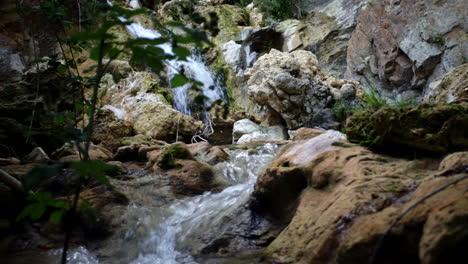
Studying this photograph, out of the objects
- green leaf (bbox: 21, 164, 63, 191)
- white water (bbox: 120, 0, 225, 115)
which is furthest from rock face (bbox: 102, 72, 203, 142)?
green leaf (bbox: 21, 164, 63, 191)

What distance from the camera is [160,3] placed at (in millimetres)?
18188

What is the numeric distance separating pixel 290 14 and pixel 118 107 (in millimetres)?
9919

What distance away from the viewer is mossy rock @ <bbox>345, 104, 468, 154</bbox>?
2.48 m

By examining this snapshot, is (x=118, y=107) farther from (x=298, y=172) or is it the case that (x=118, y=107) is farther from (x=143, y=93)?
(x=298, y=172)

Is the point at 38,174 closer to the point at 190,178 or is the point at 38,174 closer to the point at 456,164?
the point at 456,164

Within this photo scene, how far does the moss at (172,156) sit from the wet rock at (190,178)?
0.09 meters

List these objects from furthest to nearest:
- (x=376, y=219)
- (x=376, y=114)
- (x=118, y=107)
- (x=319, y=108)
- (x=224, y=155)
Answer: (x=118, y=107), (x=319, y=108), (x=224, y=155), (x=376, y=114), (x=376, y=219)

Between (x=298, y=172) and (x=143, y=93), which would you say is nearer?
(x=298, y=172)

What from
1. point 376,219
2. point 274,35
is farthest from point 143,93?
point 376,219

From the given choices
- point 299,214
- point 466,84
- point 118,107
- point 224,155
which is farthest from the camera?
point 118,107

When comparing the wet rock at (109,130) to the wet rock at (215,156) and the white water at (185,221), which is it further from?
the white water at (185,221)

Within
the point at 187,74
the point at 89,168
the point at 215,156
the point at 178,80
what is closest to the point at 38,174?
the point at 89,168

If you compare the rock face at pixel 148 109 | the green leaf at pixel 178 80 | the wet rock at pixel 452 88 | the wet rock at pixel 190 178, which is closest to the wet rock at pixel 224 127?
the rock face at pixel 148 109

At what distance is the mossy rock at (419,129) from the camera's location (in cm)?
248
